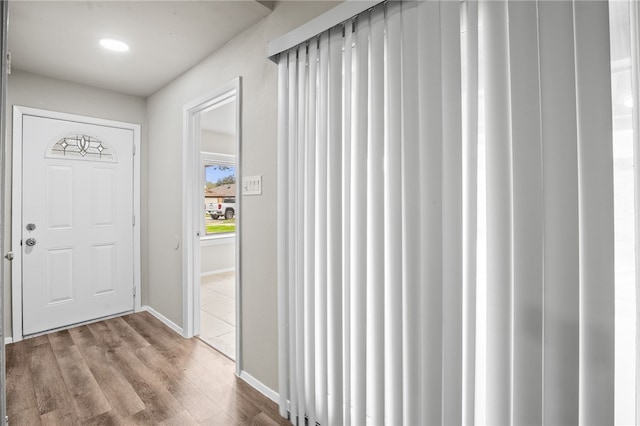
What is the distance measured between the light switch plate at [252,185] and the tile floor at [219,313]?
55.4 inches

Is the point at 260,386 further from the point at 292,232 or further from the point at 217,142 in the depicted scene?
the point at 217,142

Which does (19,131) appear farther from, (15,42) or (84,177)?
(15,42)

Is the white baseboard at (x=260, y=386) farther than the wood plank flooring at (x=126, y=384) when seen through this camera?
Yes

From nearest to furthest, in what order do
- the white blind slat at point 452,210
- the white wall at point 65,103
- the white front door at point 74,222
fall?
the white blind slat at point 452,210 → the white wall at point 65,103 → the white front door at point 74,222

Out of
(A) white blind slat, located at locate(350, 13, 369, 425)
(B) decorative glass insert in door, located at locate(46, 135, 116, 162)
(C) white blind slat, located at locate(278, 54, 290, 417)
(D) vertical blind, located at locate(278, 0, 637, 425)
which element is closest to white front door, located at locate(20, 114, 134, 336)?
(B) decorative glass insert in door, located at locate(46, 135, 116, 162)

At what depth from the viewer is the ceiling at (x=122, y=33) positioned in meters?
1.97

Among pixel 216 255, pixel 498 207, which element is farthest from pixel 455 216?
pixel 216 255

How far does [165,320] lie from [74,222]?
1.34 meters

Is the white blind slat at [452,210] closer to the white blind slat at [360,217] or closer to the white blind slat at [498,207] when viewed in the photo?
the white blind slat at [498,207]

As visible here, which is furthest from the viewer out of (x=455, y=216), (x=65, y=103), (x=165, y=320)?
(x=165, y=320)

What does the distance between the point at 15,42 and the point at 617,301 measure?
12.4 ft

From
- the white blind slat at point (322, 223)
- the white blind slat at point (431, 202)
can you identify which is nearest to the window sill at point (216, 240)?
the white blind slat at point (322, 223)

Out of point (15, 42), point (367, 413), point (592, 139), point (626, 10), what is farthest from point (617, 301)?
point (15, 42)

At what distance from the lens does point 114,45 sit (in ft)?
7.94
